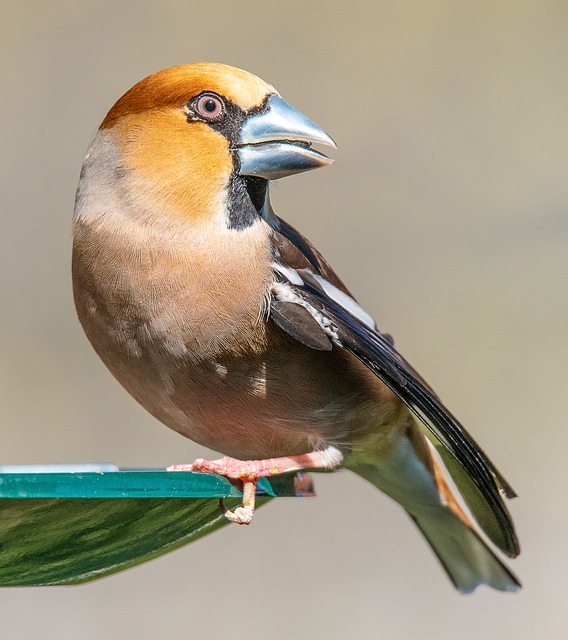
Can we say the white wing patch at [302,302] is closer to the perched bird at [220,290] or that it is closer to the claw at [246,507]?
the perched bird at [220,290]

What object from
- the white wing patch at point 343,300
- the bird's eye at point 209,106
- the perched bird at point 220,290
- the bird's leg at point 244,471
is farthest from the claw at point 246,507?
the bird's eye at point 209,106

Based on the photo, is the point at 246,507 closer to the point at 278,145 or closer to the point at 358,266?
the point at 278,145

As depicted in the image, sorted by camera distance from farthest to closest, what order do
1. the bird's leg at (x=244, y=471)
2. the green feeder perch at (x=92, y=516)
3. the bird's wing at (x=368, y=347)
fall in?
the bird's wing at (x=368, y=347) < the bird's leg at (x=244, y=471) < the green feeder perch at (x=92, y=516)

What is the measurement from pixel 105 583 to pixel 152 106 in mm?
3332

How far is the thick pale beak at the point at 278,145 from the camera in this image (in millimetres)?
3055

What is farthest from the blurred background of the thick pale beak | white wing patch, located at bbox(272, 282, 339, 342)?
the thick pale beak

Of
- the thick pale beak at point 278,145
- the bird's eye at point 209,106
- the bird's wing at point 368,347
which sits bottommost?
the bird's wing at point 368,347

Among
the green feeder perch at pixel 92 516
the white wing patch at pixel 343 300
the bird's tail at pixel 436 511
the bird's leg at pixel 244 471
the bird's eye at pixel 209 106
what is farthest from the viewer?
the bird's tail at pixel 436 511

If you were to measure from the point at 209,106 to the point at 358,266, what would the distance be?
137 inches

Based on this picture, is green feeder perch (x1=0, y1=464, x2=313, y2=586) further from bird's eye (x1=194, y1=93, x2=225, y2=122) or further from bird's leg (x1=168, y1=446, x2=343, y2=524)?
bird's eye (x1=194, y1=93, x2=225, y2=122)

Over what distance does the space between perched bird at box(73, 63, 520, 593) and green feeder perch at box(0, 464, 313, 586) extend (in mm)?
424

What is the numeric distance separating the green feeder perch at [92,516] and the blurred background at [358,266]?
2914mm

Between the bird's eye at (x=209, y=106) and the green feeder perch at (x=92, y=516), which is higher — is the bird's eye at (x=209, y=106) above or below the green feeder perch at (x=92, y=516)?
above

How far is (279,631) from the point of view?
568 centimetres
